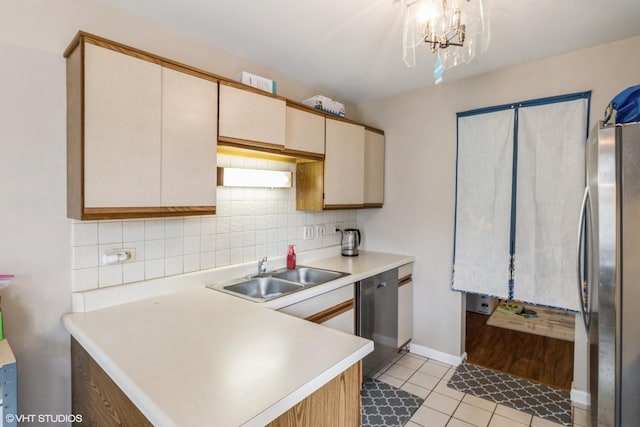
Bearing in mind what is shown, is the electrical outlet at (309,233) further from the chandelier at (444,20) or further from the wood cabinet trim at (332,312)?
the chandelier at (444,20)

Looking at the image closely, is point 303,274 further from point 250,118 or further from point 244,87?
point 244,87

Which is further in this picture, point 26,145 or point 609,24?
point 609,24

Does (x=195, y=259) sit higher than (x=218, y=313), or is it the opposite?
(x=195, y=259)

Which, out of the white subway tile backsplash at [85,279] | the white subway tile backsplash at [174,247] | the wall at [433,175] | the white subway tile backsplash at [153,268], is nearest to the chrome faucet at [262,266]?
the white subway tile backsplash at [174,247]

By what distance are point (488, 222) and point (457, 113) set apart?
92 centimetres

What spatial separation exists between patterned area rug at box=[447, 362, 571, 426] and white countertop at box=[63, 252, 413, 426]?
1656mm

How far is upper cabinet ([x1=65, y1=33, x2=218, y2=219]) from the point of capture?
A: 1377 mm

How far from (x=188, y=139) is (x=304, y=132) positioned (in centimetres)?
90

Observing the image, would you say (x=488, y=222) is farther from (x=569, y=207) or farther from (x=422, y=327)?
(x=422, y=327)

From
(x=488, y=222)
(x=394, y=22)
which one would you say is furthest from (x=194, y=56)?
(x=488, y=222)

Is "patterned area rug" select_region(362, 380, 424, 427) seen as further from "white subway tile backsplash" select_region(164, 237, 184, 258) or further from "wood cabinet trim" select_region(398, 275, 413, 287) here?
"white subway tile backsplash" select_region(164, 237, 184, 258)

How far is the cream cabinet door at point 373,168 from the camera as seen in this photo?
2.98 metres

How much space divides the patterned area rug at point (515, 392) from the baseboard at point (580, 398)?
0.03m

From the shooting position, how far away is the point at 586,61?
2.18 metres
